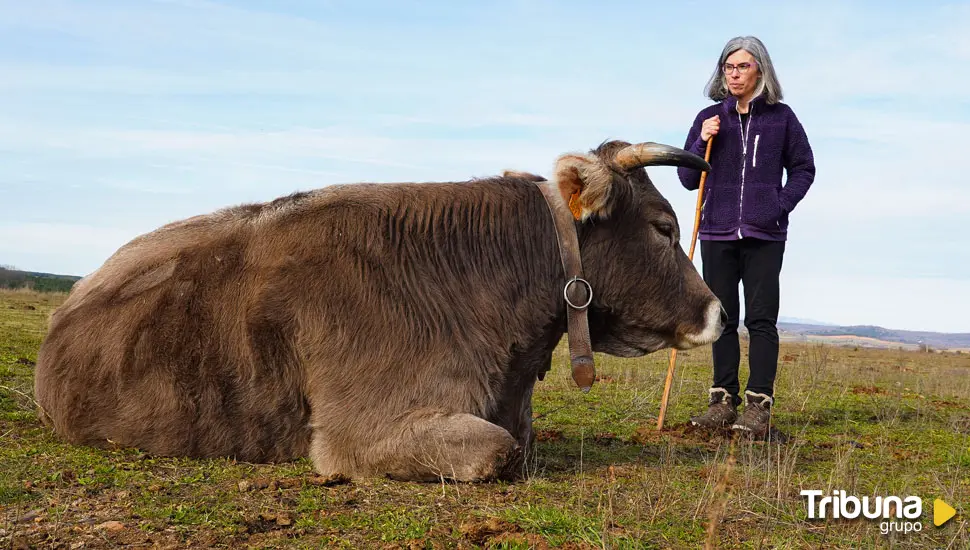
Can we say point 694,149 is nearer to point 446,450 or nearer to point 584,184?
point 584,184

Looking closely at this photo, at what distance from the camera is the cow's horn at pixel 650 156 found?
19.3 feet

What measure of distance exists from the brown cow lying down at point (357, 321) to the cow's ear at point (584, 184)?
0.04 feet

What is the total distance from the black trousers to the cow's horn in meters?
2.16

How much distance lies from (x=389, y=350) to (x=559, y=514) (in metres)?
1.54

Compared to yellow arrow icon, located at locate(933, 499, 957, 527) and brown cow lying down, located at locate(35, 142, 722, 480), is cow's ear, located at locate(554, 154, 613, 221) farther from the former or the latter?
yellow arrow icon, located at locate(933, 499, 957, 527)

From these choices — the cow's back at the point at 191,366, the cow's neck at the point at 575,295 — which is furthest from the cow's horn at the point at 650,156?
the cow's back at the point at 191,366

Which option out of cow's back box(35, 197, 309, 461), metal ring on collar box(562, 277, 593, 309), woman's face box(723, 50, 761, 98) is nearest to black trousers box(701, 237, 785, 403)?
woman's face box(723, 50, 761, 98)

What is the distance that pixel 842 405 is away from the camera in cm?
1070

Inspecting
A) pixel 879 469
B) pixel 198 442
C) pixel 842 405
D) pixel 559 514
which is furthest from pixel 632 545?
pixel 842 405

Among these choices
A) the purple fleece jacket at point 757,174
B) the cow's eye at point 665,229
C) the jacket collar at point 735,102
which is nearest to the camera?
the cow's eye at point 665,229

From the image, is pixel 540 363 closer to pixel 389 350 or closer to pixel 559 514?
pixel 389 350

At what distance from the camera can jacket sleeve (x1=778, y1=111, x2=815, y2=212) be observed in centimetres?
768

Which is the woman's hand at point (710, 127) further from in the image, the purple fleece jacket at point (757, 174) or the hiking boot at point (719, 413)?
the hiking boot at point (719, 413)

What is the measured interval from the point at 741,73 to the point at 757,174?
91 cm
